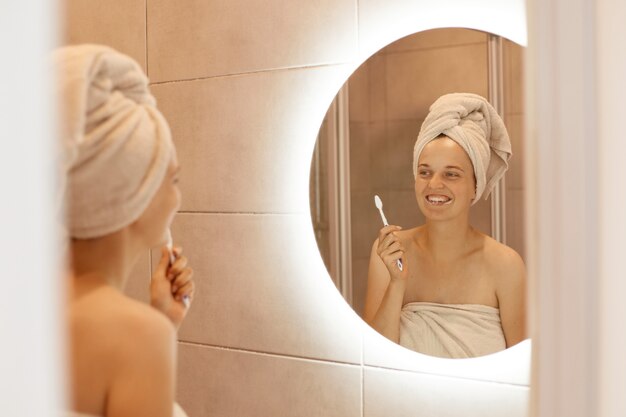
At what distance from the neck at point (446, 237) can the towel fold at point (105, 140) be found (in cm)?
71

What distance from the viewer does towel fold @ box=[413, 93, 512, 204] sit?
129 centimetres

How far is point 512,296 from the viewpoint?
1297 millimetres

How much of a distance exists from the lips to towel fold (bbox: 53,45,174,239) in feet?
2.27

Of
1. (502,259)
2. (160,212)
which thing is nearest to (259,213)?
(502,259)

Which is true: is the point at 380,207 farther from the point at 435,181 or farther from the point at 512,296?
the point at 512,296

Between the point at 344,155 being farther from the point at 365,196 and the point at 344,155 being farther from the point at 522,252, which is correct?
the point at 522,252

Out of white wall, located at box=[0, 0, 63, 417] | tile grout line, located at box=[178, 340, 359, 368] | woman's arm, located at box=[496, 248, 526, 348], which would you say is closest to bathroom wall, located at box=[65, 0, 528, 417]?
tile grout line, located at box=[178, 340, 359, 368]

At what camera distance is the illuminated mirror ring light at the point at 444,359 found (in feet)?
4.21

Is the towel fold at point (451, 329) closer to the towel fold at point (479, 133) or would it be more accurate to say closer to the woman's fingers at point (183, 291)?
the towel fold at point (479, 133)

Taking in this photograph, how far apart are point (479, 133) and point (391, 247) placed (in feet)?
0.86

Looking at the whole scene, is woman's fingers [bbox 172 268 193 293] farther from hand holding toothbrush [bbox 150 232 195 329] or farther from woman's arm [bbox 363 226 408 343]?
woman's arm [bbox 363 226 408 343]

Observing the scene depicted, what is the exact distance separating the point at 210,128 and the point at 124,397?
91cm

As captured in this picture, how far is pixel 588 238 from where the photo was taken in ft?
2.54

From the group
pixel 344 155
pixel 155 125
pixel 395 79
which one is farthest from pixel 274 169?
pixel 155 125
